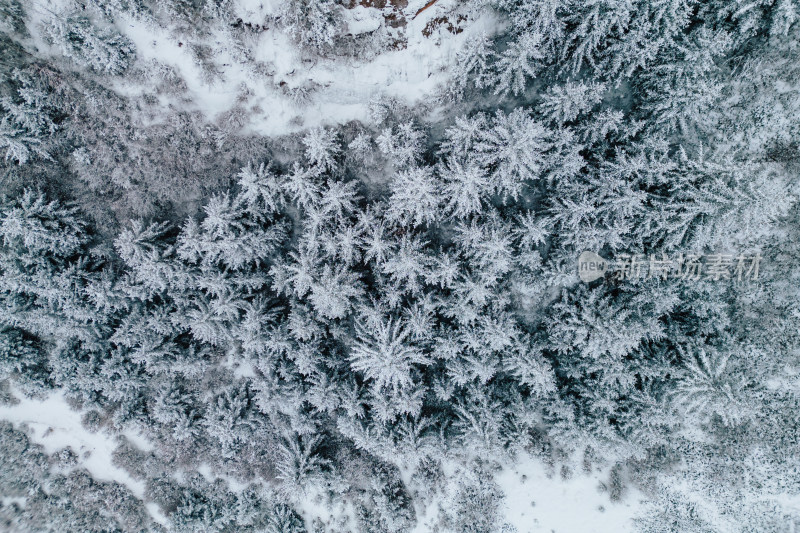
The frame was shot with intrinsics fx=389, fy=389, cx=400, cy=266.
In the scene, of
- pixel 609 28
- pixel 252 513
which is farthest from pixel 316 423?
pixel 609 28

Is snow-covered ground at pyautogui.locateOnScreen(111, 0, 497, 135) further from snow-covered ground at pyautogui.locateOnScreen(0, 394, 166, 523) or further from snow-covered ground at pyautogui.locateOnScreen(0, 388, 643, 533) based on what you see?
snow-covered ground at pyautogui.locateOnScreen(0, 388, 643, 533)

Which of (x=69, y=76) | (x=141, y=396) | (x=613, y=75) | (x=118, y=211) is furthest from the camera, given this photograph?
(x=141, y=396)

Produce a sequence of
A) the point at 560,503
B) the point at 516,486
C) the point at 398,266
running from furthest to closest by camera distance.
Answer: the point at 516,486, the point at 560,503, the point at 398,266

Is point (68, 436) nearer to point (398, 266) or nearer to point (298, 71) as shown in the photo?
Result: point (398, 266)

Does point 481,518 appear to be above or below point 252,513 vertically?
above

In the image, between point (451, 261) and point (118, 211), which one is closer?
point (451, 261)

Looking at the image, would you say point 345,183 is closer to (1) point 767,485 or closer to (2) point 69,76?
(2) point 69,76

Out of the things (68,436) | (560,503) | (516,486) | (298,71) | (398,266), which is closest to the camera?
(398,266)

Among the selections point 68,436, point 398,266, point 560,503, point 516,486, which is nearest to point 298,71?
point 398,266
